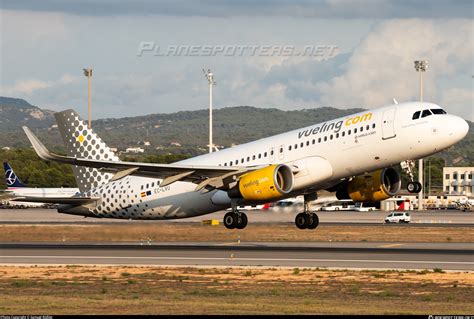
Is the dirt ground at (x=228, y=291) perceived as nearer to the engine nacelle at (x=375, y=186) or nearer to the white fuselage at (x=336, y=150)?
the white fuselage at (x=336, y=150)

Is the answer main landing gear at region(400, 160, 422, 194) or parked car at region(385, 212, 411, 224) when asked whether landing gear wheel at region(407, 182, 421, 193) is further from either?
parked car at region(385, 212, 411, 224)

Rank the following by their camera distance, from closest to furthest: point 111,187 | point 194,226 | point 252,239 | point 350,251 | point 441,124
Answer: point 441,124 → point 350,251 → point 111,187 → point 252,239 → point 194,226

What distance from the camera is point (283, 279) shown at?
4488 cm

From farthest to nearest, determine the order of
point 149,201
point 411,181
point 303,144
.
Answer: point 149,201
point 303,144
point 411,181

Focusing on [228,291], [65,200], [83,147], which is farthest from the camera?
[83,147]

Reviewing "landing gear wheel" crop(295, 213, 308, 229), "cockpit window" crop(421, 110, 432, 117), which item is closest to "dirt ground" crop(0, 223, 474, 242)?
"landing gear wheel" crop(295, 213, 308, 229)

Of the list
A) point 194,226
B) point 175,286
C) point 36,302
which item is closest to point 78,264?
point 175,286

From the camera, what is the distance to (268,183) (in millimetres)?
54969

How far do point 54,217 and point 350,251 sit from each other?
5761 cm

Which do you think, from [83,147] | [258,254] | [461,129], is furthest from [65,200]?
[461,129]

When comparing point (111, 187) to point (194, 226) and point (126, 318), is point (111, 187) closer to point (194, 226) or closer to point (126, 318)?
point (194, 226)

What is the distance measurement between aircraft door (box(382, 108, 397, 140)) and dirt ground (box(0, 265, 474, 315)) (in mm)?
8436

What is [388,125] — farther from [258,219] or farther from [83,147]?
[258,219]

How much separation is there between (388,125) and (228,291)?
16.0m
